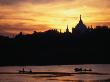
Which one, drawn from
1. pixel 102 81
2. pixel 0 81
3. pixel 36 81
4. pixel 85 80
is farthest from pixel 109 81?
pixel 0 81

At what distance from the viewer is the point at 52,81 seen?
125 meters

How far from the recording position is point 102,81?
11888 cm

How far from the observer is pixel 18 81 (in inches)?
4843

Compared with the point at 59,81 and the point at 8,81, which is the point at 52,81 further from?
the point at 8,81

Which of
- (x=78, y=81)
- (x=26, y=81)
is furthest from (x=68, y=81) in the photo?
(x=26, y=81)

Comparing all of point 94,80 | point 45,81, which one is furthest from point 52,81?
point 94,80

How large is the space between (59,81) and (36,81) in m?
6.30

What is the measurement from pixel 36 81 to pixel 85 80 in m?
12.2

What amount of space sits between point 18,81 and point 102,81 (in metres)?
19.8

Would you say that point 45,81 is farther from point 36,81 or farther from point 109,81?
point 109,81

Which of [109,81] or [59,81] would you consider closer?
[109,81]

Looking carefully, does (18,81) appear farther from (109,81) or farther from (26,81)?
(109,81)

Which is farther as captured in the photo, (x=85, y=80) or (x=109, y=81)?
(x=85, y=80)

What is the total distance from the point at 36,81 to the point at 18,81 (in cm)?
424
